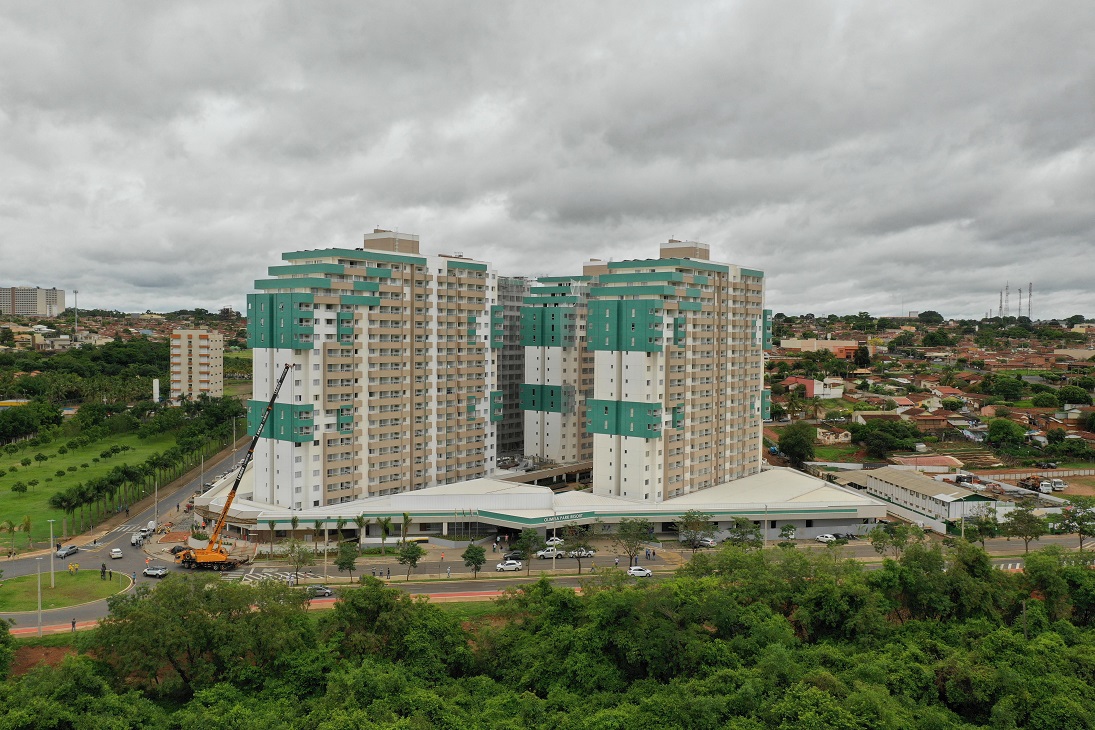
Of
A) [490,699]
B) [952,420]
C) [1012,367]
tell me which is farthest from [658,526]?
[1012,367]

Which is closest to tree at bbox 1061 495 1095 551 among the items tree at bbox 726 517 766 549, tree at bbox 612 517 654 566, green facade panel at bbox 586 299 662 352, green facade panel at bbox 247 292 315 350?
tree at bbox 726 517 766 549

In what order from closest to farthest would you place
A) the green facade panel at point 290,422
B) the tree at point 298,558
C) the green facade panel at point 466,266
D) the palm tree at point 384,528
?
the tree at point 298,558, the palm tree at point 384,528, the green facade panel at point 290,422, the green facade panel at point 466,266

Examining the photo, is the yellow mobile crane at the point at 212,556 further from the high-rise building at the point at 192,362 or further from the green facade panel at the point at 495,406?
the high-rise building at the point at 192,362

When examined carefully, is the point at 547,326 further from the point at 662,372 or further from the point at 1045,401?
the point at 1045,401

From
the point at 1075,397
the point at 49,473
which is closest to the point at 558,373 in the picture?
the point at 49,473

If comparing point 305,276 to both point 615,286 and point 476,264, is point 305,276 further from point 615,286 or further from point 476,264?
point 615,286

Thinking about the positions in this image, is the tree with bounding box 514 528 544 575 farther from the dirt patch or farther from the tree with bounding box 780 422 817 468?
the tree with bounding box 780 422 817 468

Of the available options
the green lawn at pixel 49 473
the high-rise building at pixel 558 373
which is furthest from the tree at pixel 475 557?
the green lawn at pixel 49 473
